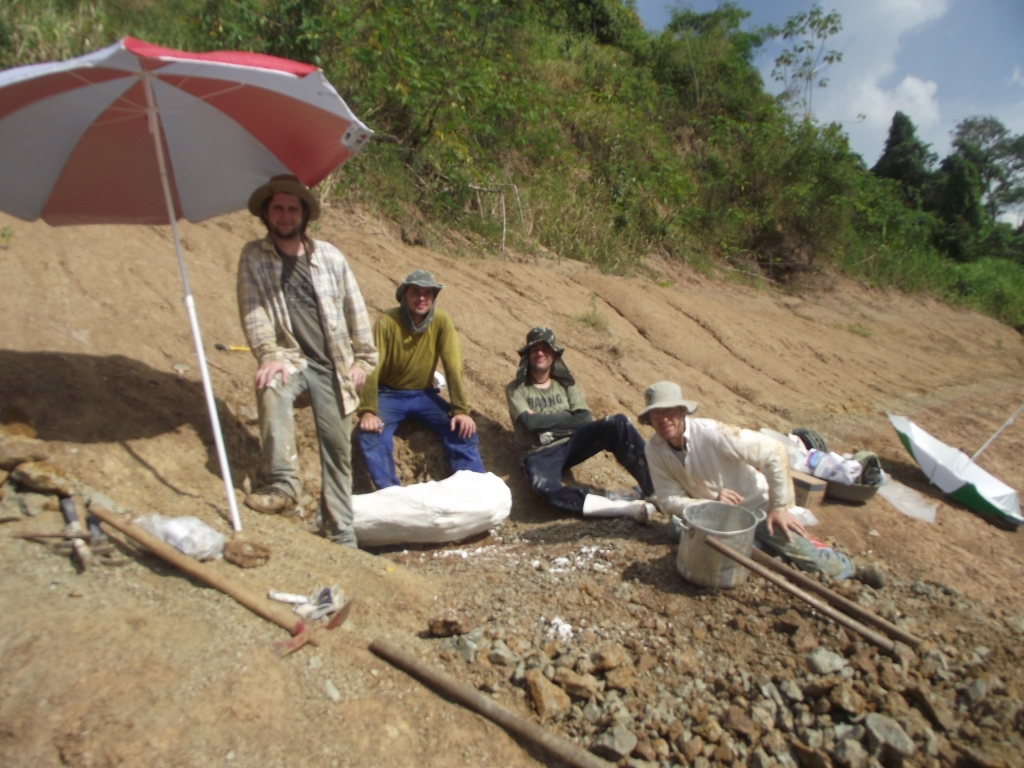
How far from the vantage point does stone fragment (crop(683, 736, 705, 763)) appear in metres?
2.40

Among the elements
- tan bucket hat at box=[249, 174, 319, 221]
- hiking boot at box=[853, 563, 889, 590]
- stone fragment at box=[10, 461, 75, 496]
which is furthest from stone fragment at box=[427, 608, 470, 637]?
tan bucket hat at box=[249, 174, 319, 221]

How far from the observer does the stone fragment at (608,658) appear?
8.84 feet

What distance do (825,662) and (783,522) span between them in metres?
0.81

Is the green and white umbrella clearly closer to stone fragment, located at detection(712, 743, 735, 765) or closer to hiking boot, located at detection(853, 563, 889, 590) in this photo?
hiking boot, located at detection(853, 563, 889, 590)

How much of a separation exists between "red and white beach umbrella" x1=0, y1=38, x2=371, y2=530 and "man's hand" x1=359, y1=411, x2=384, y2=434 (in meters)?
1.01

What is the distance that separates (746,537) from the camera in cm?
309

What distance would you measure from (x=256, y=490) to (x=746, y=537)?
2339 millimetres

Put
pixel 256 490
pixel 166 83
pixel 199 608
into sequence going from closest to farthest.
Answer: pixel 199 608, pixel 166 83, pixel 256 490

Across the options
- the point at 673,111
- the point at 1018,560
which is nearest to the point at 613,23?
the point at 673,111

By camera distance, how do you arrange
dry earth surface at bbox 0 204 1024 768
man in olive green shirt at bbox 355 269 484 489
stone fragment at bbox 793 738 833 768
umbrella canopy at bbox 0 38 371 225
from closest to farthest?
dry earth surface at bbox 0 204 1024 768 < stone fragment at bbox 793 738 833 768 < umbrella canopy at bbox 0 38 371 225 < man in olive green shirt at bbox 355 269 484 489

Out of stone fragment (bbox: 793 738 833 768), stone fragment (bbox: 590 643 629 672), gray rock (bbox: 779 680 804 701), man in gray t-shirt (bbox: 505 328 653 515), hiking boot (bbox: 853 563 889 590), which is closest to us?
stone fragment (bbox: 793 738 833 768)

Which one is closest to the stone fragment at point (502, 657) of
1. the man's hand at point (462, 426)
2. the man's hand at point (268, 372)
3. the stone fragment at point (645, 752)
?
the stone fragment at point (645, 752)

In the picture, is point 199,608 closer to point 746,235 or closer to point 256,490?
point 256,490

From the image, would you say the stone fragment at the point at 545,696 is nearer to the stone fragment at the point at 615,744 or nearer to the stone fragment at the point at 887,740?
the stone fragment at the point at 615,744
